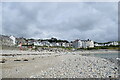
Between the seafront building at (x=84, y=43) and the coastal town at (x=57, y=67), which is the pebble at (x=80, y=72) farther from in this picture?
the seafront building at (x=84, y=43)

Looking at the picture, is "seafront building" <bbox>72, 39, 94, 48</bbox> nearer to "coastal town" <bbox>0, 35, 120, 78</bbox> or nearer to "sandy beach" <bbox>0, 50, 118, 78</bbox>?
"coastal town" <bbox>0, 35, 120, 78</bbox>

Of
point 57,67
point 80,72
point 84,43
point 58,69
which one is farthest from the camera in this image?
point 84,43

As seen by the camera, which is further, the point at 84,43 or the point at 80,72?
the point at 84,43

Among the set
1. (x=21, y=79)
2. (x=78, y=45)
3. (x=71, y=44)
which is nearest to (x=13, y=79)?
(x=21, y=79)

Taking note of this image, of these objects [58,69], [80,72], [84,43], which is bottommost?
[84,43]

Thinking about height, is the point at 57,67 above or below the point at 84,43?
above

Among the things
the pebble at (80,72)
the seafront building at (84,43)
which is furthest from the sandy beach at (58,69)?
the seafront building at (84,43)

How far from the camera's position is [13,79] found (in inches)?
307

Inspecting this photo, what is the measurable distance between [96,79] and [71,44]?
161122mm

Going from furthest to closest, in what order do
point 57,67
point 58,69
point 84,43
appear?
point 84,43, point 57,67, point 58,69

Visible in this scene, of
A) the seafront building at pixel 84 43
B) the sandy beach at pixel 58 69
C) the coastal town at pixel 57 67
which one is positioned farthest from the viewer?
the seafront building at pixel 84 43

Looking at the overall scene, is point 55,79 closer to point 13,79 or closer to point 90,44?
point 13,79

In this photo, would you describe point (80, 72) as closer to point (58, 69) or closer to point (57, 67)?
point (58, 69)

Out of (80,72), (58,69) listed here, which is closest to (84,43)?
(58,69)
